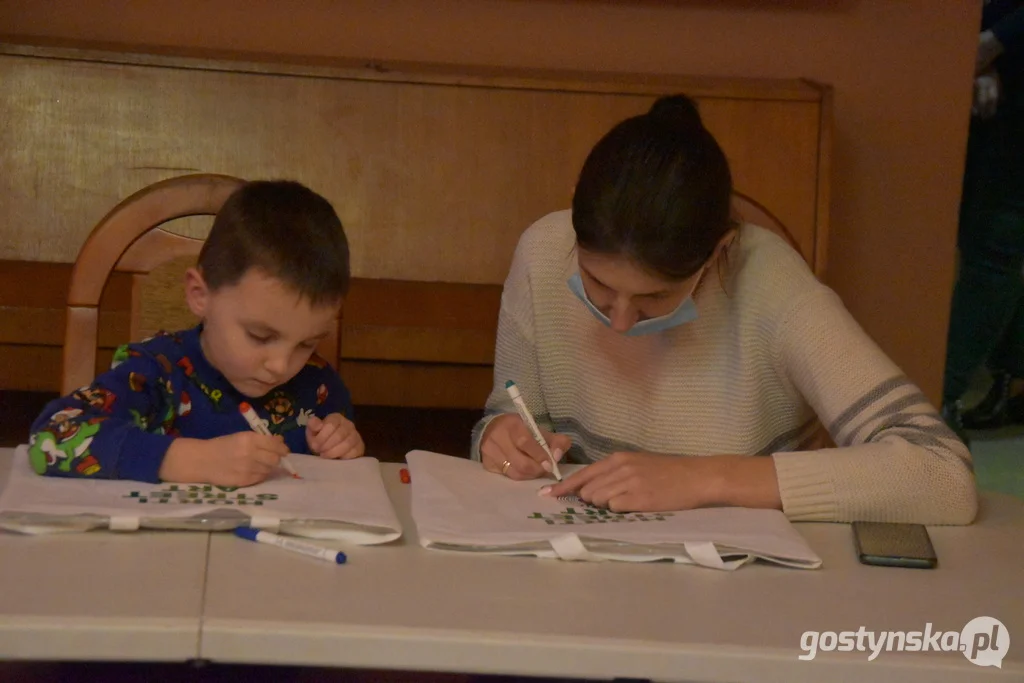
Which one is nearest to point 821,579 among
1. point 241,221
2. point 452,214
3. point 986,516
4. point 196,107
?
Answer: point 986,516

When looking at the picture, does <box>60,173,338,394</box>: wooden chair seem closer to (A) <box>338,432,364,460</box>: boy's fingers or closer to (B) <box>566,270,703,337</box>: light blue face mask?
(A) <box>338,432,364,460</box>: boy's fingers

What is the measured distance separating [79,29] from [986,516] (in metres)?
2.25

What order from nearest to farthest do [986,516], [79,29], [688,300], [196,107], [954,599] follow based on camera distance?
1. [954,599]
2. [986,516]
3. [688,300]
4. [196,107]
5. [79,29]

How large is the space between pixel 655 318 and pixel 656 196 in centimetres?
19

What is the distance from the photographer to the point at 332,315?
4.31 feet

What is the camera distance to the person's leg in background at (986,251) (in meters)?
3.56

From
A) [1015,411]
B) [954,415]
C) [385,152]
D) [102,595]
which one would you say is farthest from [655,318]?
[1015,411]

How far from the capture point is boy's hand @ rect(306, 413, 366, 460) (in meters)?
1.30

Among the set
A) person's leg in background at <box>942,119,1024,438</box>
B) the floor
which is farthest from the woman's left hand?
person's leg in background at <box>942,119,1024,438</box>

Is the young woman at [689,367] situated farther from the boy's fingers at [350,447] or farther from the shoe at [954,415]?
the shoe at [954,415]

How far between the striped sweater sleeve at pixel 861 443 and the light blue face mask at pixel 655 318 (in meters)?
0.12

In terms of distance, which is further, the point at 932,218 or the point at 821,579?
the point at 932,218

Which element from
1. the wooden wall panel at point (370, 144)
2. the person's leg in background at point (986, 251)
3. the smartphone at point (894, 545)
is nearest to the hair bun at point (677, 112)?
the smartphone at point (894, 545)

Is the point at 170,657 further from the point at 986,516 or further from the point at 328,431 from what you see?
the point at 986,516
